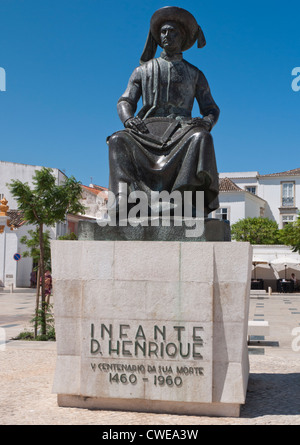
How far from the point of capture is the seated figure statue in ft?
15.7

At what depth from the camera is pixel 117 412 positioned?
4.26m

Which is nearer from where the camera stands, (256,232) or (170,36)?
(170,36)

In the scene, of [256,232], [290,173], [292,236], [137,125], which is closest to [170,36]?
[137,125]

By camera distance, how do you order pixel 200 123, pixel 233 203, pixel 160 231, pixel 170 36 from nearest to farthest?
1. pixel 160 231
2. pixel 200 123
3. pixel 170 36
4. pixel 233 203

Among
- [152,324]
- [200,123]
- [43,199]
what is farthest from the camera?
[43,199]

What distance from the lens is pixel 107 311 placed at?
168 inches

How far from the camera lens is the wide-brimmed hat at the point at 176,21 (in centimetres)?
530

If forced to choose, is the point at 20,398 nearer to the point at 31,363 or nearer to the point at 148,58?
the point at 31,363

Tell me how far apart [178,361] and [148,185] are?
1.66 metres

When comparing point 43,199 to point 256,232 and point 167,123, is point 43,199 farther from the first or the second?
point 256,232

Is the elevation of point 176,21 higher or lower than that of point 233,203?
lower

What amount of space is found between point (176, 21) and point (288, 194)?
157 ft

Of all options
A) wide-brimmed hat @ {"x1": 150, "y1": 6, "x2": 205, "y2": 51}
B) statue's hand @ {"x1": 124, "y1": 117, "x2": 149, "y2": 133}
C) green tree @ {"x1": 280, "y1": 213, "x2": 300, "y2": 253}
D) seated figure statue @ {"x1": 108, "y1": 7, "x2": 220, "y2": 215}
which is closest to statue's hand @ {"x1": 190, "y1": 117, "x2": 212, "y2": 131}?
seated figure statue @ {"x1": 108, "y1": 7, "x2": 220, "y2": 215}

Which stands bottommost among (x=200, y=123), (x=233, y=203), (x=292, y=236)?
(x=200, y=123)
